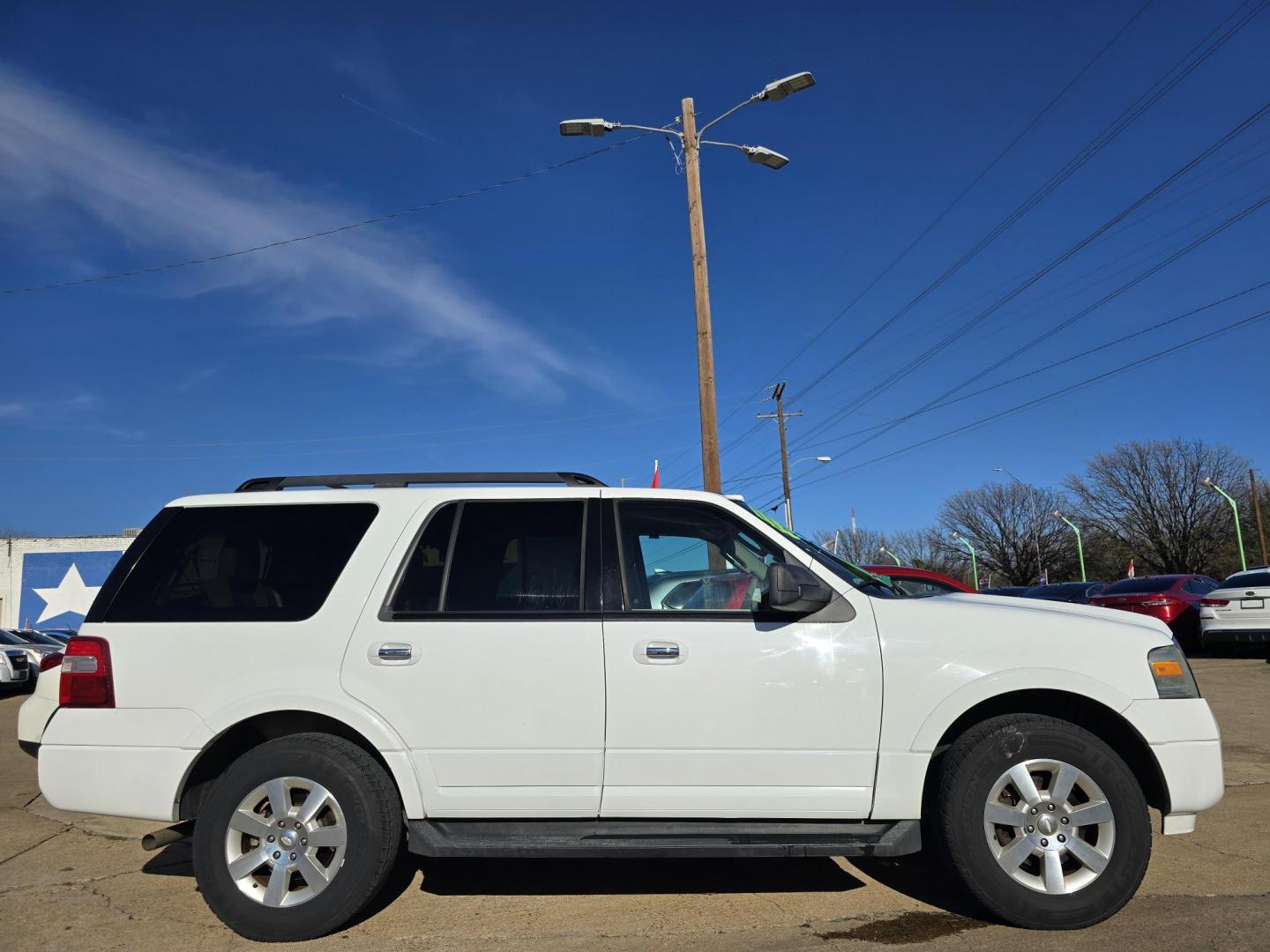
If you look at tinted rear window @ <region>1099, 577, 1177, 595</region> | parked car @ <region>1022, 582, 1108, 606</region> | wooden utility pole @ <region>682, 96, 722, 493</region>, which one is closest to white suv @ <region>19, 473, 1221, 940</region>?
wooden utility pole @ <region>682, 96, 722, 493</region>

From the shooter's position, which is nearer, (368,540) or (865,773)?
(865,773)

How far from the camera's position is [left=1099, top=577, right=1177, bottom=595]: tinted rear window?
16750 millimetres

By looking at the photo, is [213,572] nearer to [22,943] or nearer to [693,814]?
[22,943]

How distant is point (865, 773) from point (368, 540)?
2449 millimetres

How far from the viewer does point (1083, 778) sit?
3.77 meters

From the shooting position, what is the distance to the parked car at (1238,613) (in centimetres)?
1400

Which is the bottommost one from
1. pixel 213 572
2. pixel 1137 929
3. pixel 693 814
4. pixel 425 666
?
pixel 1137 929

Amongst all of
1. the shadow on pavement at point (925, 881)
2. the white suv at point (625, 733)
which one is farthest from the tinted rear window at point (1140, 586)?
the white suv at point (625, 733)

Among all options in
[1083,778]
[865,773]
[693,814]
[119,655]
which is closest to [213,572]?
[119,655]

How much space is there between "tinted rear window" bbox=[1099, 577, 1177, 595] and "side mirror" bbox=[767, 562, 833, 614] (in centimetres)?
1541

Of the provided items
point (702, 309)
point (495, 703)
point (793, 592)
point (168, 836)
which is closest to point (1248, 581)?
point (702, 309)

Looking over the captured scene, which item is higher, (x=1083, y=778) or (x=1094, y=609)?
(x=1094, y=609)

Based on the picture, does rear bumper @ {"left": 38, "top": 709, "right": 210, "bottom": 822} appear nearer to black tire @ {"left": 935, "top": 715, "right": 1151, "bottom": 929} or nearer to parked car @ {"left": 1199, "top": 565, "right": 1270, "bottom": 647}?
black tire @ {"left": 935, "top": 715, "right": 1151, "bottom": 929}

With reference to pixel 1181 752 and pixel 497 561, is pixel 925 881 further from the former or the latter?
pixel 497 561
